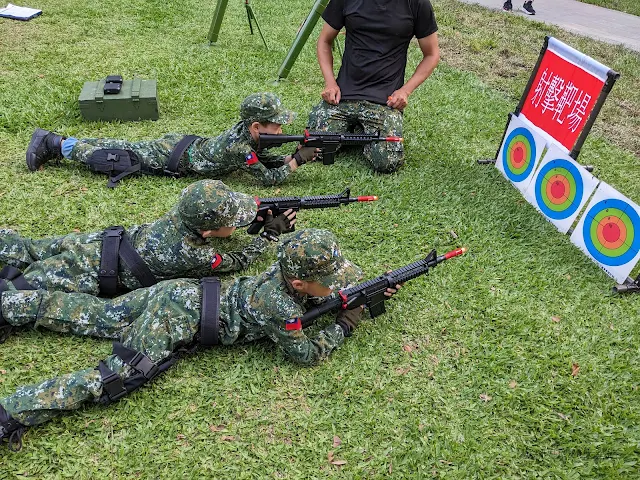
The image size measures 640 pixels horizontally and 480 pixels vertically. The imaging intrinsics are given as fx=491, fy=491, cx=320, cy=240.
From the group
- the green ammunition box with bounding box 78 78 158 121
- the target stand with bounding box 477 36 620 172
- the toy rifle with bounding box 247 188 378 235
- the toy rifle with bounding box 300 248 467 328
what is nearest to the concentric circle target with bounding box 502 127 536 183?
the target stand with bounding box 477 36 620 172

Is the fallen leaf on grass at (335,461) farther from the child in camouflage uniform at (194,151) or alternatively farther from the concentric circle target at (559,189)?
the concentric circle target at (559,189)

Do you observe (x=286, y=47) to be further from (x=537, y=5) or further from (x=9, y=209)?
(x=537, y=5)

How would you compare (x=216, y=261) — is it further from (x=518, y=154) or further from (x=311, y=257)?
(x=518, y=154)

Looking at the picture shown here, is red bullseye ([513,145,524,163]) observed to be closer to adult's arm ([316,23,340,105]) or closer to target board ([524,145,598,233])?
target board ([524,145,598,233])

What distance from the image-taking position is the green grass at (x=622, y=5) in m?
14.9

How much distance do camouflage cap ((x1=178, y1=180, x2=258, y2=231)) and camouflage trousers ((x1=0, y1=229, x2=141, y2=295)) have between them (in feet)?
2.48

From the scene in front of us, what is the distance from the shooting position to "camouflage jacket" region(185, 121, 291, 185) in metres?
5.61

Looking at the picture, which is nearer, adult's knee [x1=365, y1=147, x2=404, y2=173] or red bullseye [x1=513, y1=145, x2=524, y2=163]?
red bullseye [x1=513, y1=145, x2=524, y2=163]

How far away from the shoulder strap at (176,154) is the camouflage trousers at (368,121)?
5.61 ft

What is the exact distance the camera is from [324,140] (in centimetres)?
590

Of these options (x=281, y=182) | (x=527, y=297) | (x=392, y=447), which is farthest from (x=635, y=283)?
(x=281, y=182)

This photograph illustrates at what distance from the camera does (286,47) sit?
9.82m

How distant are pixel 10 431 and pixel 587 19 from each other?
15.9 meters

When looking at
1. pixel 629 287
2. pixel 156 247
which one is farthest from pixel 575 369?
pixel 156 247
